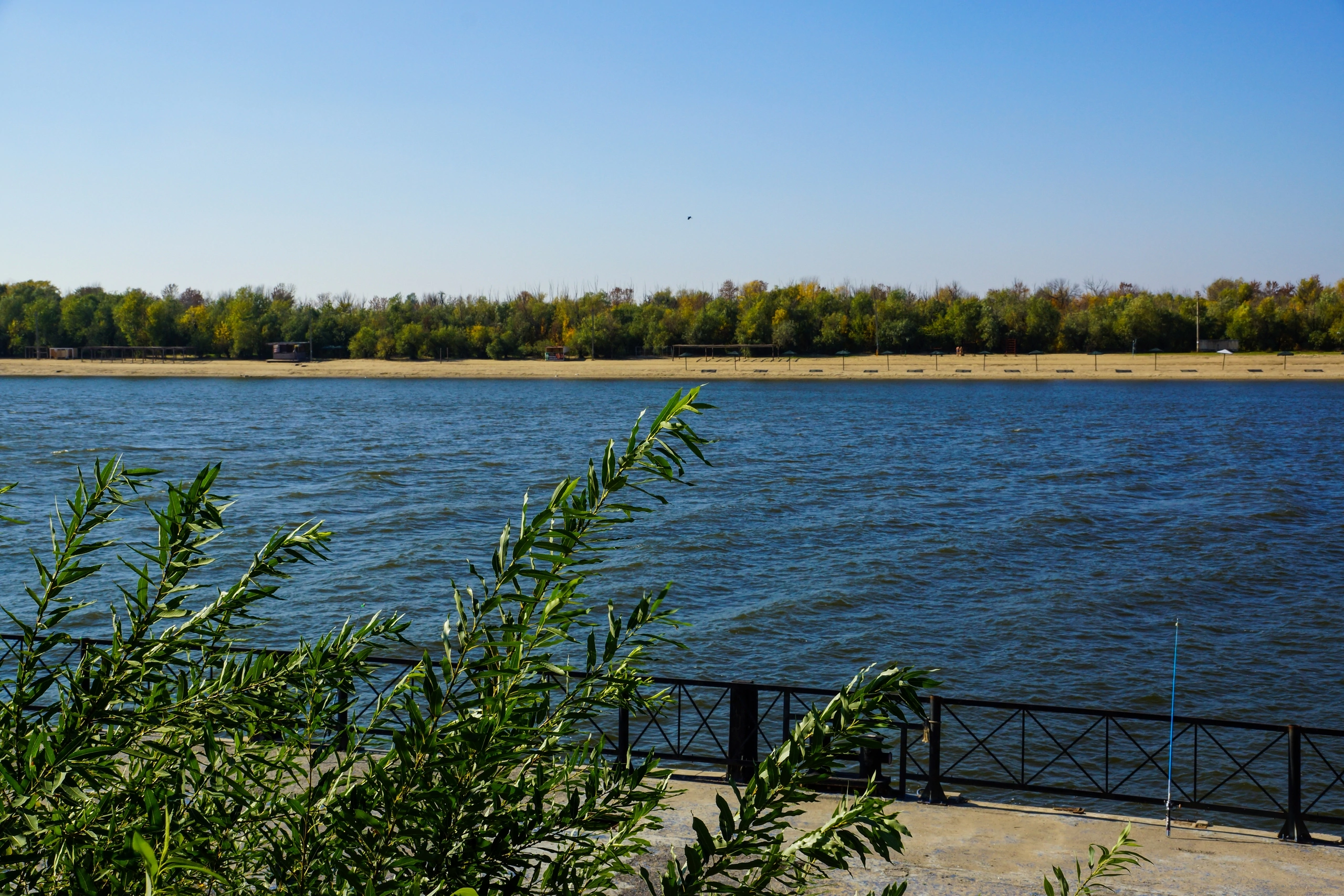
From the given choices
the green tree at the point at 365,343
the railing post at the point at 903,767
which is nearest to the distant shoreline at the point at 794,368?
the green tree at the point at 365,343

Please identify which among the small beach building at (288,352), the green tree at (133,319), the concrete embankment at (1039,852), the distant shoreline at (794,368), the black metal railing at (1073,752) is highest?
the green tree at (133,319)

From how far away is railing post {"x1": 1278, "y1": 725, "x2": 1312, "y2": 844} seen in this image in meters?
10.2

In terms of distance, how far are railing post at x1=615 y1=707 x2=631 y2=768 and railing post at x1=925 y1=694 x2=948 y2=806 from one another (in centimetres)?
296

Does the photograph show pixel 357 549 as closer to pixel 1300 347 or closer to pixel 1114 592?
pixel 1114 592

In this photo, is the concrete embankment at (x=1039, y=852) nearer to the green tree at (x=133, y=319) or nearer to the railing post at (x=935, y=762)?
the railing post at (x=935, y=762)

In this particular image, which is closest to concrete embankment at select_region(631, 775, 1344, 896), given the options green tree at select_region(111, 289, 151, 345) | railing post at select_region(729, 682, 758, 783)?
railing post at select_region(729, 682, 758, 783)

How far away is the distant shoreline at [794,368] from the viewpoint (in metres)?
128

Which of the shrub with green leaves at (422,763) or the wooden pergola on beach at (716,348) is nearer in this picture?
the shrub with green leaves at (422,763)

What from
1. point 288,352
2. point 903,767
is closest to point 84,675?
point 903,767

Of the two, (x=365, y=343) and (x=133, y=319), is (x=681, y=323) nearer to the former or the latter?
(x=365, y=343)

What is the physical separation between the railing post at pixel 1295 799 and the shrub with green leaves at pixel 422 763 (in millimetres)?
9666

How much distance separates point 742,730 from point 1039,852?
120 inches

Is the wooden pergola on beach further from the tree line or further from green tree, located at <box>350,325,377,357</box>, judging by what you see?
green tree, located at <box>350,325,377,357</box>

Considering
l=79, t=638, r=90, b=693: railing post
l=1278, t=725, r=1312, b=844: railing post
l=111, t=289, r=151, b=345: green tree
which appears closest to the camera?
l=79, t=638, r=90, b=693: railing post
